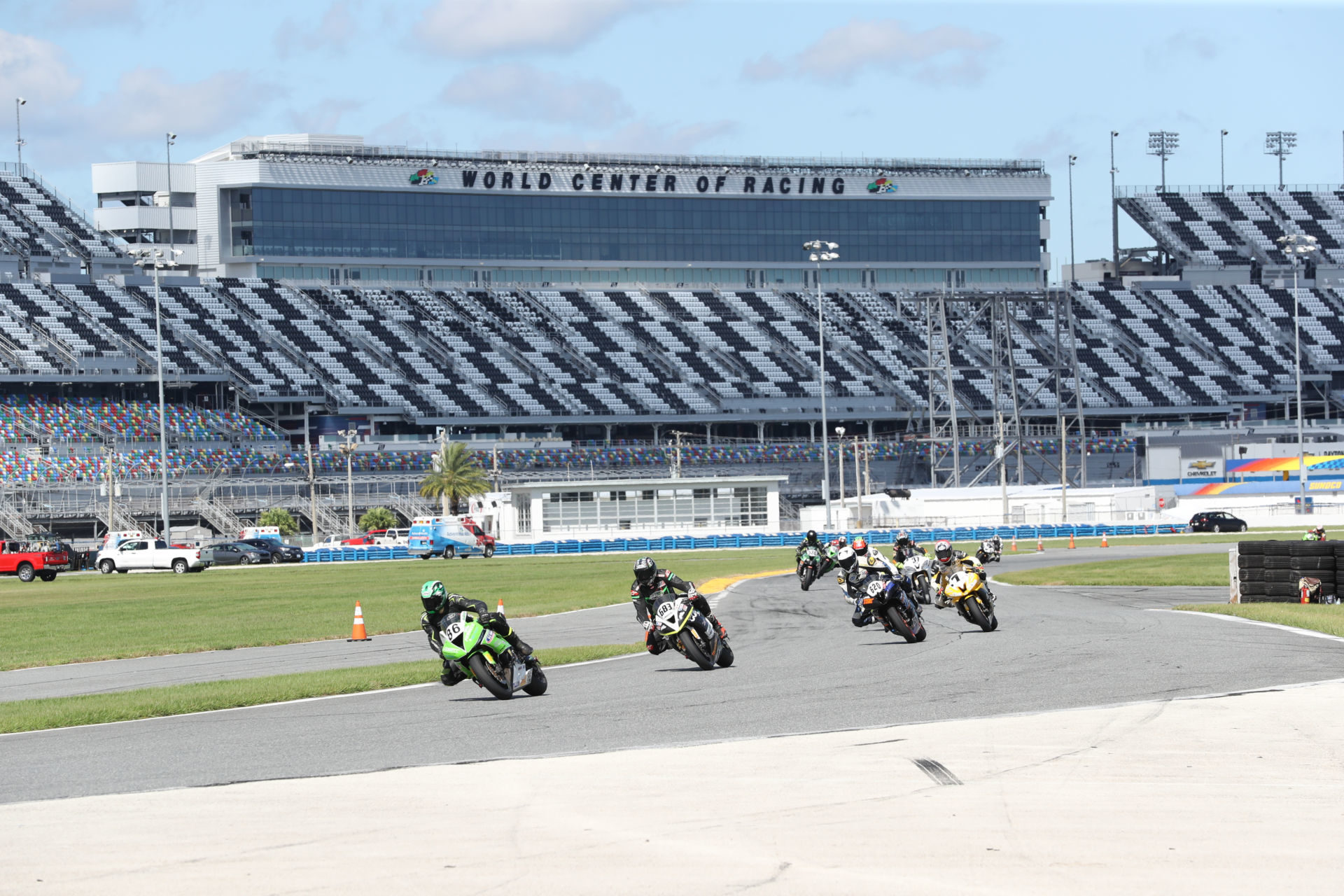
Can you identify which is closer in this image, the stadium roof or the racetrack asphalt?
the racetrack asphalt

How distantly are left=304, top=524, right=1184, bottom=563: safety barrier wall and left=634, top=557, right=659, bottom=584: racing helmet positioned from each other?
56204 millimetres

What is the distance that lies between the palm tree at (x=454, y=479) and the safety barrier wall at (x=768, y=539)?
11.1m

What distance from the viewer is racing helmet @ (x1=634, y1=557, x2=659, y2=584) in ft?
62.1

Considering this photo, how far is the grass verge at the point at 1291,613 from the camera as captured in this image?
885 inches

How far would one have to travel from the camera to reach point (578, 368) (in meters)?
113

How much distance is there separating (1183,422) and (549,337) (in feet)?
160

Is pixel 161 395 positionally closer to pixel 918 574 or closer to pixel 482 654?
pixel 918 574

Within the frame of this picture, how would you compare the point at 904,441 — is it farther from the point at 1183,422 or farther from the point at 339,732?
the point at 339,732

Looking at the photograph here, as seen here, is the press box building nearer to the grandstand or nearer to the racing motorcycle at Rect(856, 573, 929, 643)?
the grandstand

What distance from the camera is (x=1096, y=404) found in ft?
382

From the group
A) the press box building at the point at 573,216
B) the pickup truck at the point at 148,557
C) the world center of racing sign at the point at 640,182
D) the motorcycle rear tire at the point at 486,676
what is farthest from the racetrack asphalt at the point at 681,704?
the world center of racing sign at the point at 640,182

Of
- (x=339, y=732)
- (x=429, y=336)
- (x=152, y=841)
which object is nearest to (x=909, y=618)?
(x=339, y=732)

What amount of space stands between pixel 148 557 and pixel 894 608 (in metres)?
49.3

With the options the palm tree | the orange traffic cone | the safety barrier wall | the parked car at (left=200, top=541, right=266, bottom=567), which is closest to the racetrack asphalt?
the orange traffic cone
